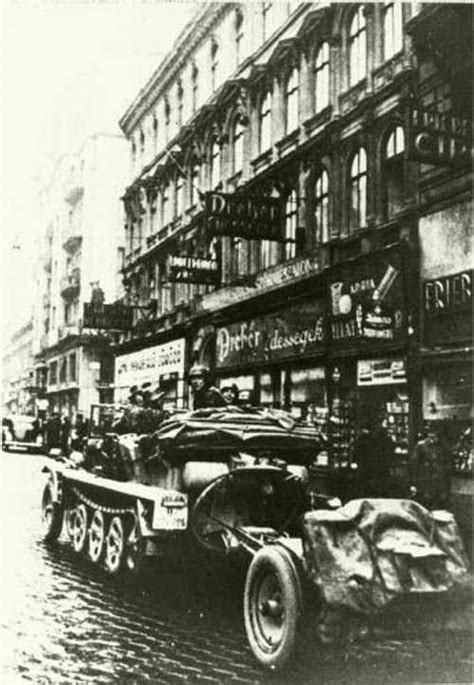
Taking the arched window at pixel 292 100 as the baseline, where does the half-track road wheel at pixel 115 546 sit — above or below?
below

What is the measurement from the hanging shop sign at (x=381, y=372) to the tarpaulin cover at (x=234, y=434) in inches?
291

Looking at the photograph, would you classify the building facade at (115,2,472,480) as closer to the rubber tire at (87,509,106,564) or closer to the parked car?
the rubber tire at (87,509,106,564)

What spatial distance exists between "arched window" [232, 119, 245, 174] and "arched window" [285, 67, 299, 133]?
2.77 metres

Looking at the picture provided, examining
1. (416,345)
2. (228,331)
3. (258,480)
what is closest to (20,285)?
(228,331)

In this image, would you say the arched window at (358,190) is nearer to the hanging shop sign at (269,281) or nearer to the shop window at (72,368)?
the hanging shop sign at (269,281)

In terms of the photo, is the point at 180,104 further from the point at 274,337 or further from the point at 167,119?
the point at 274,337

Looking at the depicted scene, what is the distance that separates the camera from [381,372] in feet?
52.5

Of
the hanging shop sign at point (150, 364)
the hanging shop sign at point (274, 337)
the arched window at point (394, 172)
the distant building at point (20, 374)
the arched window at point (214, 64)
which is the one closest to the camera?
the arched window at point (394, 172)

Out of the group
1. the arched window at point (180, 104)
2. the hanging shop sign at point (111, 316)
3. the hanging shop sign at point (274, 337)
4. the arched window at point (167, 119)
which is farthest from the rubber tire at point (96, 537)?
the arched window at point (167, 119)

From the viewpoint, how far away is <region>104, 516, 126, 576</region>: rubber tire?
26.4ft

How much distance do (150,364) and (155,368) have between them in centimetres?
64

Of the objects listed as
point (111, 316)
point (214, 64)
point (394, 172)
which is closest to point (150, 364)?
point (111, 316)

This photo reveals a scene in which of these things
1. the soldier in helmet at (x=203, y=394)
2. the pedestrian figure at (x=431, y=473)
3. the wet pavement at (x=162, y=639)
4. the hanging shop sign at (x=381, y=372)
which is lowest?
the wet pavement at (x=162, y=639)

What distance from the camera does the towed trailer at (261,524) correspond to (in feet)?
15.8
